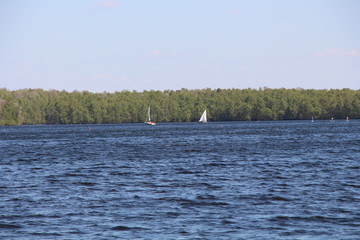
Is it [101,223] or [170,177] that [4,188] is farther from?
[101,223]

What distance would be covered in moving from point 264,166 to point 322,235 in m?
29.7

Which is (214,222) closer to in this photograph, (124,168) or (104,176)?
(104,176)

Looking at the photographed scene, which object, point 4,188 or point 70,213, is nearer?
point 70,213

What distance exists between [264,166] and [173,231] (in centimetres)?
2965

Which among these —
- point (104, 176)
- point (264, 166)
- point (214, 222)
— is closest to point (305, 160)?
point (264, 166)

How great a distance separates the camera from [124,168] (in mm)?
56094

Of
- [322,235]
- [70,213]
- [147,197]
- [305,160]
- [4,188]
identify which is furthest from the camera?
[305,160]

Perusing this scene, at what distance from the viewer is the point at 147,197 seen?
36312 millimetres

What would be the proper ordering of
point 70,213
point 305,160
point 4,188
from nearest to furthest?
point 70,213 < point 4,188 < point 305,160

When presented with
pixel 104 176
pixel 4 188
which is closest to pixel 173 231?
pixel 4 188

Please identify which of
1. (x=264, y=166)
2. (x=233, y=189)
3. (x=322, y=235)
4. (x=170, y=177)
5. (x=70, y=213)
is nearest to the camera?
(x=322, y=235)

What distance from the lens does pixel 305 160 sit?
62.0m

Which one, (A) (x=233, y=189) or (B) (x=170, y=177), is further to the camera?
(B) (x=170, y=177)

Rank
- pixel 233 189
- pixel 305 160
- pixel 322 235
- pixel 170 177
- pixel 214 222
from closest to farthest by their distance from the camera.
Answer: pixel 322 235 → pixel 214 222 → pixel 233 189 → pixel 170 177 → pixel 305 160
